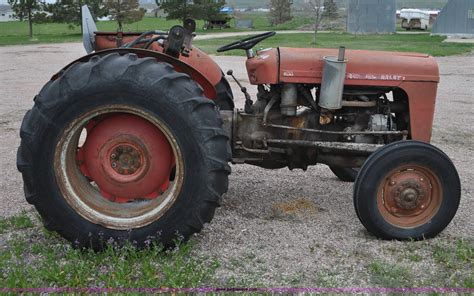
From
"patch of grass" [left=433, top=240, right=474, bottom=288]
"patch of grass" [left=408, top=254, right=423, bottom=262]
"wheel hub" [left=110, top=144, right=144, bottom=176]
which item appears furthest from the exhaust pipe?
"patch of grass" [left=433, top=240, right=474, bottom=288]

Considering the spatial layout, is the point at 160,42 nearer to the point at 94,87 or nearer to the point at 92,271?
the point at 94,87

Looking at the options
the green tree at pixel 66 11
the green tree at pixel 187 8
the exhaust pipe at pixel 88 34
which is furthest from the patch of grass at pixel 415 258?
the green tree at pixel 187 8

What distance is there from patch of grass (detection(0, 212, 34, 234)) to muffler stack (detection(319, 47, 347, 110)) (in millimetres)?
2592

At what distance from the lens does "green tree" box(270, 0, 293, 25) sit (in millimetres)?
54594

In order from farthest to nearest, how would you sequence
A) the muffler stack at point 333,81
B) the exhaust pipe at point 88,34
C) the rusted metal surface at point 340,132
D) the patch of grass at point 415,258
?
1. the exhaust pipe at point 88,34
2. the rusted metal surface at point 340,132
3. the muffler stack at point 333,81
4. the patch of grass at point 415,258

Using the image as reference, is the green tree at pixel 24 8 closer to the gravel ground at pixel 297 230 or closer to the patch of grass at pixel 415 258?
the gravel ground at pixel 297 230

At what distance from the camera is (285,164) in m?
4.98

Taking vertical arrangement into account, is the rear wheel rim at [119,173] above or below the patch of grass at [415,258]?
above

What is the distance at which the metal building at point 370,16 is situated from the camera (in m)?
35.9

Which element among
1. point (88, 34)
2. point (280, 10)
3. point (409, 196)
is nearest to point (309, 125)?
point (409, 196)

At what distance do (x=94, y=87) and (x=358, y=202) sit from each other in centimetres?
209

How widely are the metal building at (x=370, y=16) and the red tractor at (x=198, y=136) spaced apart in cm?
3277

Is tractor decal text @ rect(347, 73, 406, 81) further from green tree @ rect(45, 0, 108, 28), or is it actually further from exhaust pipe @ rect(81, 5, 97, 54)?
green tree @ rect(45, 0, 108, 28)

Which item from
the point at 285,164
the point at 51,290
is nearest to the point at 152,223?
the point at 51,290
